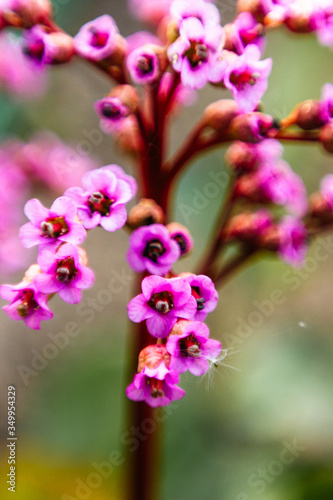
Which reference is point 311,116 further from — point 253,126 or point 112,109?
point 112,109

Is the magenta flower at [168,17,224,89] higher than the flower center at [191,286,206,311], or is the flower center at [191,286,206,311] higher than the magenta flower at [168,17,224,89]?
the magenta flower at [168,17,224,89]

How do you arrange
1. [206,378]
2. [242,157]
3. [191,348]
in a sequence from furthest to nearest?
[206,378] → [242,157] → [191,348]

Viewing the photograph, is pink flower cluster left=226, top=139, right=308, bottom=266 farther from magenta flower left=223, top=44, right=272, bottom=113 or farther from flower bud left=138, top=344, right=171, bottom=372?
Result: flower bud left=138, top=344, right=171, bottom=372

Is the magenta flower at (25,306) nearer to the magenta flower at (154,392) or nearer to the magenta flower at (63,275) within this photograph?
the magenta flower at (63,275)

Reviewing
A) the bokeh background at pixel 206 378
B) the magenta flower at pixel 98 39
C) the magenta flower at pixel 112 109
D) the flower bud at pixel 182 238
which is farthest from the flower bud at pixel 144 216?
the bokeh background at pixel 206 378

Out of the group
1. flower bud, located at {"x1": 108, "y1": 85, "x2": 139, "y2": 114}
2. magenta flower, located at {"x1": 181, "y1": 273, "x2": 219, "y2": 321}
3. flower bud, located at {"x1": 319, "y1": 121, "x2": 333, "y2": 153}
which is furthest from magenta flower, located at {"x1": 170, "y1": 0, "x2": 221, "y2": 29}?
magenta flower, located at {"x1": 181, "y1": 273, "x2": 219, "y2": 321}

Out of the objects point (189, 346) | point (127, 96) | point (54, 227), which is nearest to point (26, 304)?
point (54, 227)

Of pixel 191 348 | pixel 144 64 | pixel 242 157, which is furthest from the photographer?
pixel 242 157
